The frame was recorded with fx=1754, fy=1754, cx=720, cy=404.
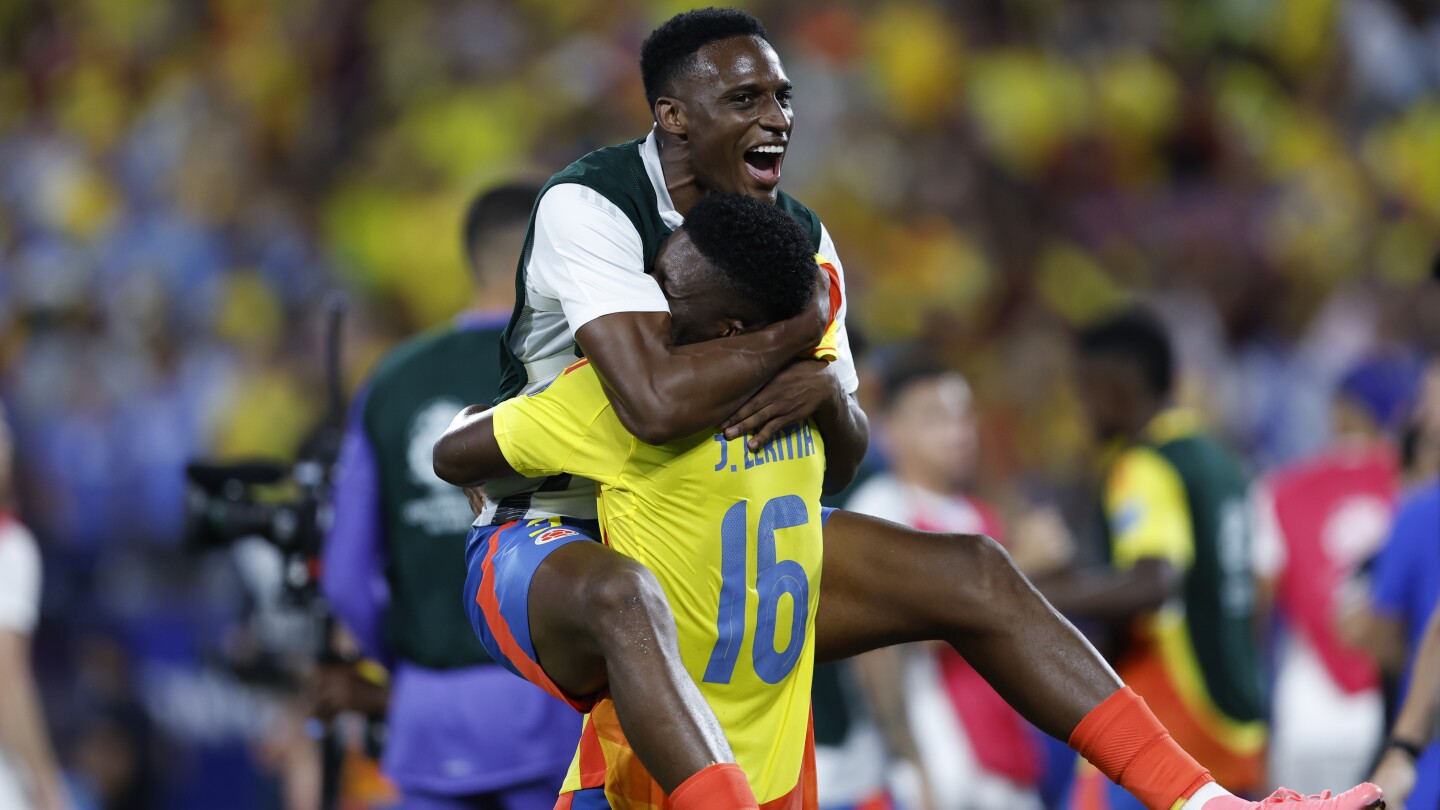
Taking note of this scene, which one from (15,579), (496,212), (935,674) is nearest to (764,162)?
(496,212)

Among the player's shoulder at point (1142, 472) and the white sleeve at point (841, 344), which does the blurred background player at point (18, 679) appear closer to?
the white sleeve at point (841, 344)

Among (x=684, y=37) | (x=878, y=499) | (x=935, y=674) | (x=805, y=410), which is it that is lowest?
(x=935, y=674)

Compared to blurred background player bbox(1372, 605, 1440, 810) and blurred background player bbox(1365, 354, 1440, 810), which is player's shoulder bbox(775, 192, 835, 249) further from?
blurred background player bbox(1365, 354, 1440, 810)

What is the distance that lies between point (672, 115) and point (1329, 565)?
5.35m

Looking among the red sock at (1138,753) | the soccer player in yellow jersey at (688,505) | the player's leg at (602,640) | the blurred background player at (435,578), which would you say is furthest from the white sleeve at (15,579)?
the red sock at (1138,753)

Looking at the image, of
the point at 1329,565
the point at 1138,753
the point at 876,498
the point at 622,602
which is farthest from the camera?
the point at 1329,565

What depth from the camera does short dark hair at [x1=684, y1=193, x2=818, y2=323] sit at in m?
3.46

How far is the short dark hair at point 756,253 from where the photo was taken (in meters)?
3.46

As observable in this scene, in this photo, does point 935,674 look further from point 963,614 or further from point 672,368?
point 672,368

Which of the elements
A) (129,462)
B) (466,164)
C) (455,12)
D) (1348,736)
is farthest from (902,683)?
(455,12)

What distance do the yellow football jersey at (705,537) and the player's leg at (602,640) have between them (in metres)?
0.13

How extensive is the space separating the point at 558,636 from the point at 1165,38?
11.7 m

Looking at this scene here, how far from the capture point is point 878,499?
20.9 ft

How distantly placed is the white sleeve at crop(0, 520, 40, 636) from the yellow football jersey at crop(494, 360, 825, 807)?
362 centimetres
